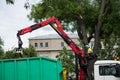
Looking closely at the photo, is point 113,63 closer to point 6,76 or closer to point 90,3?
point 6,76

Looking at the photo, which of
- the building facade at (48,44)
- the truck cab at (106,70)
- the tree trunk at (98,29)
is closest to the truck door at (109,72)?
the truck cab at (106,70)

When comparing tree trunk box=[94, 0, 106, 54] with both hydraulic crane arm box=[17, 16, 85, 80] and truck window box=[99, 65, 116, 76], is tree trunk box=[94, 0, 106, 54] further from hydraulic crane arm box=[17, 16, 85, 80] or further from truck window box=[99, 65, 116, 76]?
truck window box=[99, 65, 116, 76]

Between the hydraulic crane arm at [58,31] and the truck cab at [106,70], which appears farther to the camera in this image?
the hydraulic crane arm at [58,31]

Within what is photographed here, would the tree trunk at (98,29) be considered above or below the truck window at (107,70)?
above

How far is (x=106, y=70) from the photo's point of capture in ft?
70.4

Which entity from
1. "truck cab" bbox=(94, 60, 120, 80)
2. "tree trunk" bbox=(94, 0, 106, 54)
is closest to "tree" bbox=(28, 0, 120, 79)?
"tree trunk" bbox=(94, 0, 106, 54)

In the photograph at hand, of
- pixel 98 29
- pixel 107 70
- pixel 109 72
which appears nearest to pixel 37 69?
pixel 109 72

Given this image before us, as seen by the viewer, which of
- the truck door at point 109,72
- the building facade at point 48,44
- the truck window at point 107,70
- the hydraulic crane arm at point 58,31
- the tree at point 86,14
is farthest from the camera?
the building facade at point 48,44

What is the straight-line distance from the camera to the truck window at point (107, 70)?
823 inches

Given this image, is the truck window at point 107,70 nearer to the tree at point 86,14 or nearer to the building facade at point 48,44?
the tree at point 86,14

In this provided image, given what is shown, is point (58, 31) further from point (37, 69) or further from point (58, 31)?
point (37, 69)

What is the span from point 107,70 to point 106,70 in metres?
0.09

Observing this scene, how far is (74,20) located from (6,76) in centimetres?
2269

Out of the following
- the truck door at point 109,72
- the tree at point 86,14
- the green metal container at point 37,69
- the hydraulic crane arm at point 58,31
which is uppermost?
the tree at point 86,14
